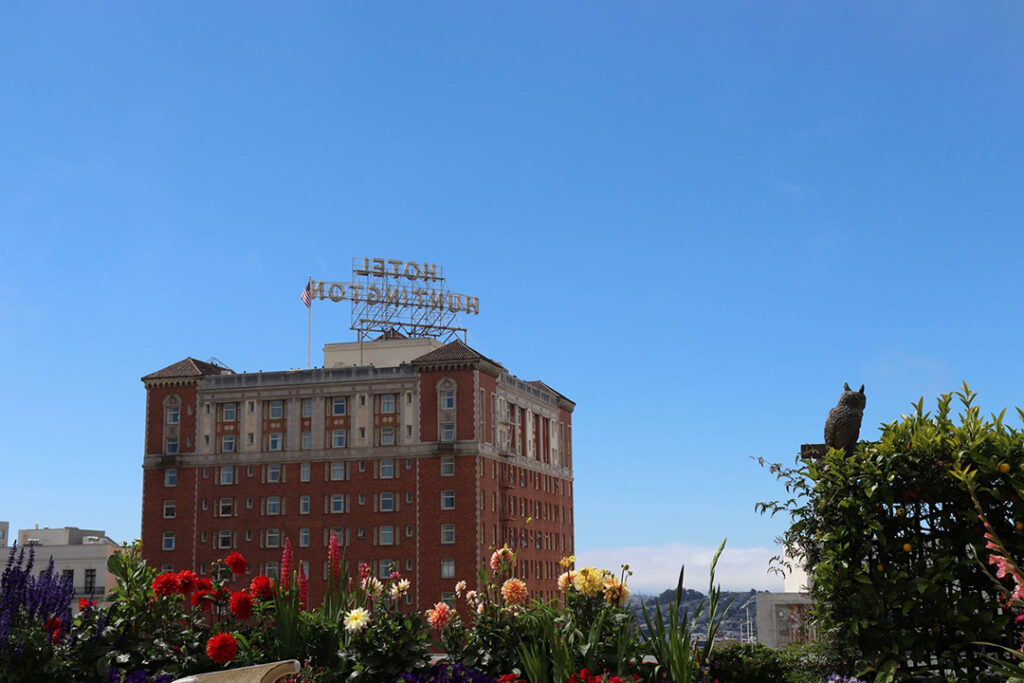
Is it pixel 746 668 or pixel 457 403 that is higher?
pixel 457 403

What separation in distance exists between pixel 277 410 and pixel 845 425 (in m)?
73.7

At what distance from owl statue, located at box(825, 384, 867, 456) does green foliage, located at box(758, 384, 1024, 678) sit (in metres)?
1.01

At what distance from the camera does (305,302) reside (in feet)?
283

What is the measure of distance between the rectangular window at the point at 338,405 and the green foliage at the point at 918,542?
72101 millimetres

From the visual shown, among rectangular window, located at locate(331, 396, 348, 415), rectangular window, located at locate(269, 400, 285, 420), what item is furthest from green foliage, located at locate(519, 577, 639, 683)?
rectangular window, located at locate(269, 400, 285, 420)

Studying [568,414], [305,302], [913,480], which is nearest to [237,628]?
[913,480]

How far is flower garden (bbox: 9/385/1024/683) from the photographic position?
33.3 ft

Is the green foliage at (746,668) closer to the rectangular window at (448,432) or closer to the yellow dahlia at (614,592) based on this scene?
the yellow dahlia at (614,592)

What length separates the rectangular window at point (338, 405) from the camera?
267 feet

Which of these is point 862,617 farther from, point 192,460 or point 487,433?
point 192,460

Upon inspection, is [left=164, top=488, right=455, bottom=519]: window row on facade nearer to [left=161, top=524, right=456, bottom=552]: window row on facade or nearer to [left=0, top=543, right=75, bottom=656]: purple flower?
[left=161, top=524, right=456, bottom=552]: window row on facade

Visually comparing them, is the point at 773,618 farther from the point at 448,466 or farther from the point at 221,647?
the point at 448,466

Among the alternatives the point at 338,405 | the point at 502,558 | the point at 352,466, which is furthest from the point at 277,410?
the point at 502,558

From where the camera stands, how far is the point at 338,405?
81375mm
